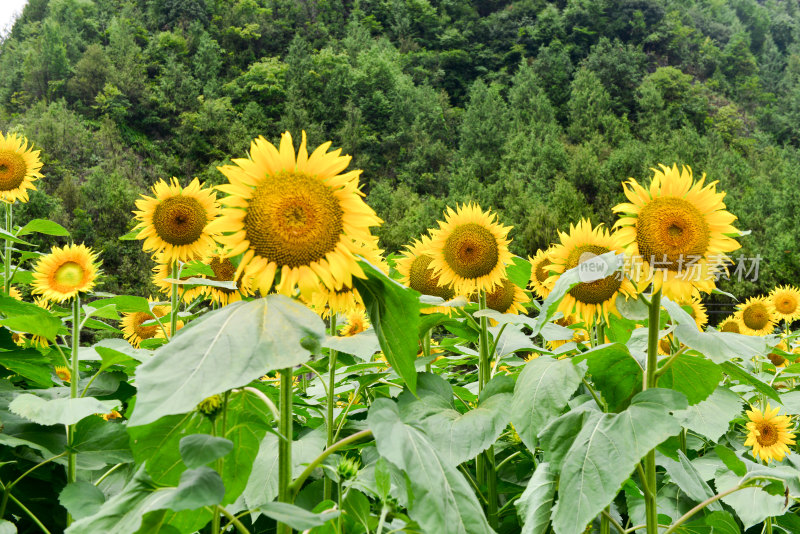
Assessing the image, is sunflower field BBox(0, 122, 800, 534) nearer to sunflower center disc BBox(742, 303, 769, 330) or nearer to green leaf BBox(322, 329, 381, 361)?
green leaf BBox(322, 329, 381, 361)

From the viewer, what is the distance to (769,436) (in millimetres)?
2215

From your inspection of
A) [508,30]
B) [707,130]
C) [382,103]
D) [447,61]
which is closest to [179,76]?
[382,103]

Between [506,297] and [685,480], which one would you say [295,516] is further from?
[506,297]

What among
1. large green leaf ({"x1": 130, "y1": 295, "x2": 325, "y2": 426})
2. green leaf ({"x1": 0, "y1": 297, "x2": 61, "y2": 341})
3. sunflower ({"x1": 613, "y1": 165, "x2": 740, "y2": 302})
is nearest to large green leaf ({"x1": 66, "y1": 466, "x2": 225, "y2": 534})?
large green leaf ({"x1": 130, "y1": 295, "x2": 325, "y2": 426})

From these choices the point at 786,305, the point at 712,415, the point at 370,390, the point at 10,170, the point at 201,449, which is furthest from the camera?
the point at 786,305

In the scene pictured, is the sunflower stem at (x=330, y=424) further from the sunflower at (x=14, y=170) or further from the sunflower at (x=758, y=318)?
the sunflower at (x=758, y=318)

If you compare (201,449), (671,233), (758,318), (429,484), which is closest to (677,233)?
(671,233)

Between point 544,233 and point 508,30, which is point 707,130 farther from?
point 544,233

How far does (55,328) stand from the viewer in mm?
1590

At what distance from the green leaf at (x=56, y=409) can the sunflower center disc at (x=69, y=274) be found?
33.6 inches

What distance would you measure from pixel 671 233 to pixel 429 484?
0.82 metres

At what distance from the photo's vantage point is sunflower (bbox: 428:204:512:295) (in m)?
2.02

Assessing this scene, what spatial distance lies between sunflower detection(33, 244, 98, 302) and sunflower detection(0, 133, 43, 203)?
2.07 feet

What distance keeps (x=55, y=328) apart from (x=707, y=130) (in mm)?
47060
